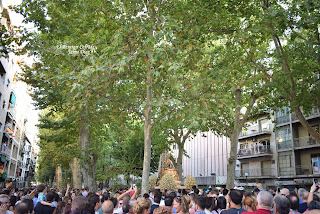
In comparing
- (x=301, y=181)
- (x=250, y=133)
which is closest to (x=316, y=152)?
(x=301, y=181)

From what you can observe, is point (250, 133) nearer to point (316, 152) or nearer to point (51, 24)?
point (316, 152)

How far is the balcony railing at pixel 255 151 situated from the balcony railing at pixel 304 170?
448 centimetres

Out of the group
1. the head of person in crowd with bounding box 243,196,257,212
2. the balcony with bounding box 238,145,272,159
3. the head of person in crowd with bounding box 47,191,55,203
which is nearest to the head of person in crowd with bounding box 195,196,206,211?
the head of person in crowd with bounding box 243,196,257,212

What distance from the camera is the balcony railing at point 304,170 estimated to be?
28.1 m

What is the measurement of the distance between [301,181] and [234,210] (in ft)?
87.4

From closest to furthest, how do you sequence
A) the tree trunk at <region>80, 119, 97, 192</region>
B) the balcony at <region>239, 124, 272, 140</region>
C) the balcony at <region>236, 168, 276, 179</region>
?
the tree trunk at <region>80, 119, 97, 192</region>, the balcony at <region>236, 168, 276, 179</region>, the balcony at <region>239, 124, 272, 140</region>

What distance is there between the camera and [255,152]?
34.8 m

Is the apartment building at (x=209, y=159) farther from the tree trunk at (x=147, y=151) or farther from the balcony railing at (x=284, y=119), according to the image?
the tree trunk at (x=147, y=151)

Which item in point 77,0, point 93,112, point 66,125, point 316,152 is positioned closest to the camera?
point 77,0

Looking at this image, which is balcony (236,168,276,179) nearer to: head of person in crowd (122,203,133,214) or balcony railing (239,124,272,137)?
balcony railing (239,124,272,137)

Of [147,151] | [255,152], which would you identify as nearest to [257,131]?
[255,152]

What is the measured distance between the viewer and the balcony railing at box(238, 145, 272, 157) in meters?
33.5

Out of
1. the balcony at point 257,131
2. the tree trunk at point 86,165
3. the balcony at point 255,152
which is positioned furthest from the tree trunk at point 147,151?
the balcony at point 257,131

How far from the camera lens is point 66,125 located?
18281 mm
